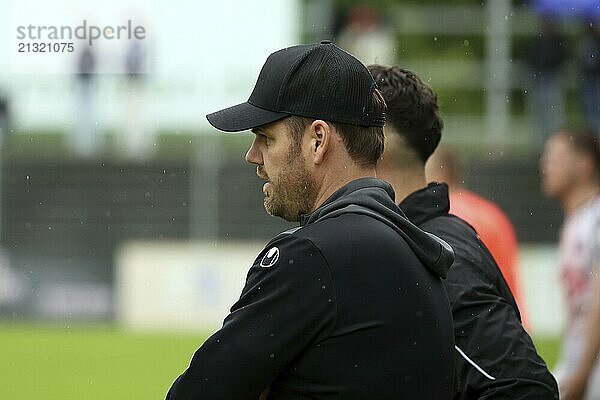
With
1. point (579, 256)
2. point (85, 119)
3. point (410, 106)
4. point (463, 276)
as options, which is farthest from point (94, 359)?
point (463, 276)

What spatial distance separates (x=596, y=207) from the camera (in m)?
5.96

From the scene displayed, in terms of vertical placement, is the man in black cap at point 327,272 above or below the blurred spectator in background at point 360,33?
above

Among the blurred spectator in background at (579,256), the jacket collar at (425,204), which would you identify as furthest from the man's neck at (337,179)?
the blurred spectator in background at (579,256)

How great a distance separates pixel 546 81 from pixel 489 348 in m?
12.7

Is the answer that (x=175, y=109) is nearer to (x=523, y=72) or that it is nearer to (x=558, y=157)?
(x=523, y=72)

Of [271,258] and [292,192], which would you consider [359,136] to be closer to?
[292,192]

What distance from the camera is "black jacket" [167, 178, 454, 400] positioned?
7.74ft

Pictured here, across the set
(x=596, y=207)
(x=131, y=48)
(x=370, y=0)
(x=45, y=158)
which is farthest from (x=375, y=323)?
(x=370, y=0)

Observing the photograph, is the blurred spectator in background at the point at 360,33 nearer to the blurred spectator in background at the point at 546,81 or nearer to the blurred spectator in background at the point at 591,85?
the blurred spectator in background at the point at 546,81

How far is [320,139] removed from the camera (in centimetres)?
252

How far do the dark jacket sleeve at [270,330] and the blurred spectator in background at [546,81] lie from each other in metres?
12.7

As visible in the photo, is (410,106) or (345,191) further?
(410,106)

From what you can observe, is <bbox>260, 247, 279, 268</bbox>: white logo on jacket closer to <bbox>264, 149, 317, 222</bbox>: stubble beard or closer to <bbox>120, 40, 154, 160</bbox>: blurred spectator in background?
<bbox>264, 149, 317, 222</bbox>: stubble beard

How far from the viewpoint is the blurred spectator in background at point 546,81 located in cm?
1502
